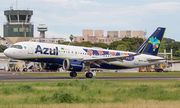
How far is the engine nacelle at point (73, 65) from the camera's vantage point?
3619 centimetres

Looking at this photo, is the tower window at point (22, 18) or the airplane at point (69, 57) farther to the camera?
the tower window at point (22, 18)

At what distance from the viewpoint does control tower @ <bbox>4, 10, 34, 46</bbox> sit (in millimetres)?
157000

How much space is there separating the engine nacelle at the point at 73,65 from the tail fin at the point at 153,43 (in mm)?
13888

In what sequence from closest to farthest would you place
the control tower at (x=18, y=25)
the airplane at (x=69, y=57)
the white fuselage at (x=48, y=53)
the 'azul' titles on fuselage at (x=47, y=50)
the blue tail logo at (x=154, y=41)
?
1. the white fuselage at (x=48, y=53)
2. the airplane at (x=69, y=57)
3. the 'azul' titles on fuselage at (x=47, y=50)
4. the blue tail logo at (x=154, y=41)
5. the control tower at (x=18, y=25)

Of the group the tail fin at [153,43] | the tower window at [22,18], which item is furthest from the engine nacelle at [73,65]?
the tower window at [22,18]

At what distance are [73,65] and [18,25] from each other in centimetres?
12893

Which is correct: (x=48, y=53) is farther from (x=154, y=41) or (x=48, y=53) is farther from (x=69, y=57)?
(x=154, y=41)

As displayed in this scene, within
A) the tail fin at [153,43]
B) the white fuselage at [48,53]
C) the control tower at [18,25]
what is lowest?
the white fuselage at [48,53]

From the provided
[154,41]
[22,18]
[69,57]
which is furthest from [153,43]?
[22,18]

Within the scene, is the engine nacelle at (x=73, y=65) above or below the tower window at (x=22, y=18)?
below

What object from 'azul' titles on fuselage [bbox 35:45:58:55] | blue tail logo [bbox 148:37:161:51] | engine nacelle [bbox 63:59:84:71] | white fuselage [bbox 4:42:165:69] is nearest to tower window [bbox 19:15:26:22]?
blue tail logo [bbox 148:37:161:51]

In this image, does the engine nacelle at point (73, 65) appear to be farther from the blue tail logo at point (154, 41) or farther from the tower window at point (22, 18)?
the tower window at point (22, 18)

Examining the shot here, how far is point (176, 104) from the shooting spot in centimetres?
1611

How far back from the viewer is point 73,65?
36.2 metres
